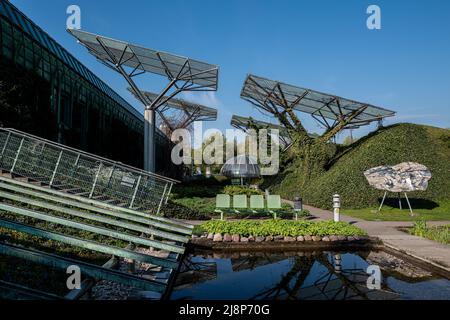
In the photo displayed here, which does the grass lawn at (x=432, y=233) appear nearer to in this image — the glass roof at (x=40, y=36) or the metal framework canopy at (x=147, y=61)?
the metal framework canopy at (x=147, y=61)

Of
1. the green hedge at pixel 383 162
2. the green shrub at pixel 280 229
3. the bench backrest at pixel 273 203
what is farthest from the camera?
the green hedge at pixel 383 162

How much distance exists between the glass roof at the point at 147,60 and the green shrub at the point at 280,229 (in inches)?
A: 543

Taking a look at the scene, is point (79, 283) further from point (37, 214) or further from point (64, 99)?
point (64, 99)

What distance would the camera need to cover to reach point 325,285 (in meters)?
6.60

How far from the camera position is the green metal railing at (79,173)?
11133mm

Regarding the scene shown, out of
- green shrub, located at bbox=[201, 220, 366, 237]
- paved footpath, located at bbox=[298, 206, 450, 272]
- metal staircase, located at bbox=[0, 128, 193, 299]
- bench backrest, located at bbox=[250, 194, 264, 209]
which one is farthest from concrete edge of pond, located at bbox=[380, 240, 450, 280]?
bench backrest, located at bbox=[250, 194, 264, 209]

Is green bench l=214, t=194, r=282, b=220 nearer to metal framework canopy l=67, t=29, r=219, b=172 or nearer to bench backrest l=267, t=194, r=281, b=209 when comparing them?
bench backrest l=267, t=194, r=281, b=209

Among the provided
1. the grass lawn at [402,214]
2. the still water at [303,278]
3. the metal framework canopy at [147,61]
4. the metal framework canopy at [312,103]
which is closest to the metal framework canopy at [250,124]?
the metal framework canopy at [312,103]

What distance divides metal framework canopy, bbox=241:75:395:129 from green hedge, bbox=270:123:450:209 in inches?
85.7

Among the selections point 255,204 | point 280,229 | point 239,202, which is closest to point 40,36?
point 239,202

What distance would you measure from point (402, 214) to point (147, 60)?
660 inches

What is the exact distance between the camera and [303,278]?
705cm

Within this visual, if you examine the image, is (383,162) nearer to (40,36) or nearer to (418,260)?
(418,260)
